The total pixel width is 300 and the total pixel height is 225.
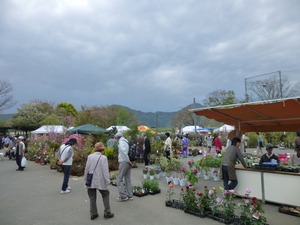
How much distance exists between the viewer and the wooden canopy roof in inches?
221

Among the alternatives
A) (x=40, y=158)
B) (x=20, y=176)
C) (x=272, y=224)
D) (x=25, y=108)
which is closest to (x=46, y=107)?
(x=25, y=108)

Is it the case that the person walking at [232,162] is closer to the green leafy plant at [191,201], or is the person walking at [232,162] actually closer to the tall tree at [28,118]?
the green leafy plant at [191,201]

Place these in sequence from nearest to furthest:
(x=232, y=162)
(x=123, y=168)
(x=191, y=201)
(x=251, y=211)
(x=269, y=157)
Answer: (x=251, y=211), (x=191, y=201), (x=232, y=162), (x=123, y=168), (x=269, y=157)

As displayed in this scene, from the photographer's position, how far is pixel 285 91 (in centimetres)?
2912

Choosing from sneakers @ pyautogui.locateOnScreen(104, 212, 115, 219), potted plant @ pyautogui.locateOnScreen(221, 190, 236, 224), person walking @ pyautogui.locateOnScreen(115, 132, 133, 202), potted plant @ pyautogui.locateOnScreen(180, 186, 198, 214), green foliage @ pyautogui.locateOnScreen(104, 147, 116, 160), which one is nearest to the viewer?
potted plant @ pyautogui.locateOnScreen(221, 190, 236, 224)

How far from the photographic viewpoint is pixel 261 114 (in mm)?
6766

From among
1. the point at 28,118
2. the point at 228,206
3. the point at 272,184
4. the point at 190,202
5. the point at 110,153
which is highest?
the point at 28,118

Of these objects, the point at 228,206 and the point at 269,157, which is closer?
the point at 228,206

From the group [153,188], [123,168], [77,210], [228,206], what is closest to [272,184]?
[228,206]

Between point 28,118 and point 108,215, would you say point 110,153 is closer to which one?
point 108,215

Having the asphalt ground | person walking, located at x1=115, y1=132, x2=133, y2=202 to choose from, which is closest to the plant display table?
the asphalt ground

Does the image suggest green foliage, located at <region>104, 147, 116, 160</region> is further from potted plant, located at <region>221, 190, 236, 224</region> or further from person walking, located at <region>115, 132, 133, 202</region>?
potted plant, located at <region>221, 190, 236, 224</region>

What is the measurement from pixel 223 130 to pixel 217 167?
63.7 feet

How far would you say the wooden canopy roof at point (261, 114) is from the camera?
5605 millimetres
